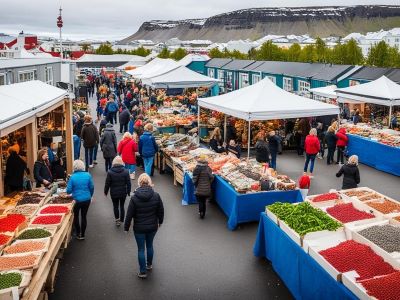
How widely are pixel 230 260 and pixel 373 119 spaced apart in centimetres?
1537

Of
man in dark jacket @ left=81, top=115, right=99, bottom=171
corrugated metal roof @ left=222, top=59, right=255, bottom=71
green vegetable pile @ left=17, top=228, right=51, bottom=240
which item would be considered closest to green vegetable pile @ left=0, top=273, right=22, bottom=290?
green vegetable pile @ left=17, top=228, right=51, bottom=240

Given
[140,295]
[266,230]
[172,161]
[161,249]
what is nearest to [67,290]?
[140,295]

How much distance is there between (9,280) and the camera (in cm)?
488

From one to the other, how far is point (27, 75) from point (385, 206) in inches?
592

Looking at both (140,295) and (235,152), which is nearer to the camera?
(140,295)

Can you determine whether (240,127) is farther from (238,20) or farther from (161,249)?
(238,20)

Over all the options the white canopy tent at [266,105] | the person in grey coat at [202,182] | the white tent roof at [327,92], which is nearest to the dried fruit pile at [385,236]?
the person in grey coat at [202,182]

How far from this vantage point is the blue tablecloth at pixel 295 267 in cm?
503

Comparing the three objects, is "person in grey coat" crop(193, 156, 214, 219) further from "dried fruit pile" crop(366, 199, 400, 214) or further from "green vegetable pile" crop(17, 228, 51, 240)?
"green vegetable pile" crop(17, 228, 51, 240)

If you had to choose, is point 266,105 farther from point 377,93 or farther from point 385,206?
point 377,93

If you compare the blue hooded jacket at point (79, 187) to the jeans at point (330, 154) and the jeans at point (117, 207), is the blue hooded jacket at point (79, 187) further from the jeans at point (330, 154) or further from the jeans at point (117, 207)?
the jeans at point (330, 154)

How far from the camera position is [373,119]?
20.1 metres

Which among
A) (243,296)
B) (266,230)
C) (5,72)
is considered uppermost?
(5,72)

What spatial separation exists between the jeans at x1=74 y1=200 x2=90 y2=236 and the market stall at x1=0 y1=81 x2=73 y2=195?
163 cm
